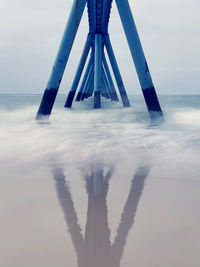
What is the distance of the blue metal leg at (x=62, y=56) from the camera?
838cm

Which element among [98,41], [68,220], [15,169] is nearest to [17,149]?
[15,169]

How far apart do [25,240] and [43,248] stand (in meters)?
0.14

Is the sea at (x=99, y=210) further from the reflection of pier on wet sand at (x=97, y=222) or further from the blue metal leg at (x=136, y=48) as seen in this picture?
the blue metal leg at (x=136, y=48)

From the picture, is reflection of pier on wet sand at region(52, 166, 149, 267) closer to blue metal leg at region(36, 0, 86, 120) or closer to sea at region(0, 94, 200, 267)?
sea at region(0, 94, 200, 267)

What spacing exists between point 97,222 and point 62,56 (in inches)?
289

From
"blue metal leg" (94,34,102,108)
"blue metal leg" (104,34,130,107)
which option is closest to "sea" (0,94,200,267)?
"blue metal leg" (94,34,102,108)

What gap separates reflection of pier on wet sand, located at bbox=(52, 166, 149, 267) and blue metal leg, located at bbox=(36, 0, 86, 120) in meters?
6.20

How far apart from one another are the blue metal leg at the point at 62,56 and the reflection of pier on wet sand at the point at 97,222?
620 centimetres

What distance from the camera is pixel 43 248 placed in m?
1.46

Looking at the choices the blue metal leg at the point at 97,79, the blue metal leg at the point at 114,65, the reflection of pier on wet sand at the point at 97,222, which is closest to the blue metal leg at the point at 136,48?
the reflection of pier on wet sand at the point at 97,222

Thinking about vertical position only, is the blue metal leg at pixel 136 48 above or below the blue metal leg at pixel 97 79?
above

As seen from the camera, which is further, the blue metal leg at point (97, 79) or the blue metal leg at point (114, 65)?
the blue metal leg at point (114, 65)

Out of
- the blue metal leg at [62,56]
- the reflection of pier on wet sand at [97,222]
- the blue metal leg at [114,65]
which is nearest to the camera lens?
the reflection of pier on wet sand at [97,222]

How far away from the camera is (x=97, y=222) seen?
5.82 ft
